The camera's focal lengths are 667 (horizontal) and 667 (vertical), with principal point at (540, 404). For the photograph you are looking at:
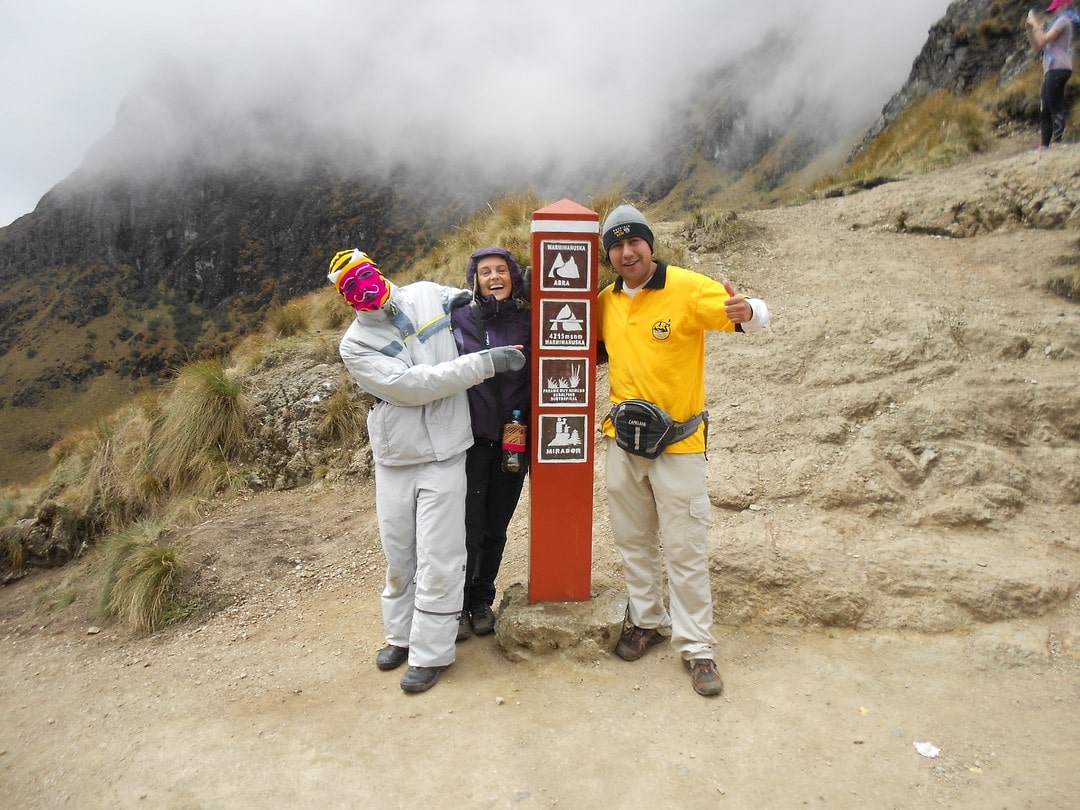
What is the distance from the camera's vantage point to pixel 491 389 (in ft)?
11.6

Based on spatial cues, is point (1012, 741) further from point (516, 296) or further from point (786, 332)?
point (786, 332)

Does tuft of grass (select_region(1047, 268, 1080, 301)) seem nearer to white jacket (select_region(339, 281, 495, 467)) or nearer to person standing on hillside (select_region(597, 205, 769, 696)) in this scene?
person standing on hillside (select_region(597, 205, 769, 696))

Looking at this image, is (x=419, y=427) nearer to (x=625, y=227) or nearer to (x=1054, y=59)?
(x=625, y=227)

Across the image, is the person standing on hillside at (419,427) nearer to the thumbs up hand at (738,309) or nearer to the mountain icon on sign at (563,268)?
the mountain icon on sign at (563,268)

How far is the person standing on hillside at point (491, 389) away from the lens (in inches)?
135

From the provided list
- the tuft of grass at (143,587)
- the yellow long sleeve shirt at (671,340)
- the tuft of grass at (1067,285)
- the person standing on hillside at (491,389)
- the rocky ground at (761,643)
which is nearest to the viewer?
the rocky ground at (761,643)

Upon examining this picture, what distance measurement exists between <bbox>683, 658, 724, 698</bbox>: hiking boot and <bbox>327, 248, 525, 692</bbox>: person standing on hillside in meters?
1.22

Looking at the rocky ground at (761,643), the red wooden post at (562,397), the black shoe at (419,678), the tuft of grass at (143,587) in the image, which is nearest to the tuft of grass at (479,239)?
the rocky ground at (761,643)

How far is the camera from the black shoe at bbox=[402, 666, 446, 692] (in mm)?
3349

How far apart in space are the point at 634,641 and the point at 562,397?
1.35 meters

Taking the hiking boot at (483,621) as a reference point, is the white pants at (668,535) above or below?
above

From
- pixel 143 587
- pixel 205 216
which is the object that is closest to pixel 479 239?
pixel 143 587

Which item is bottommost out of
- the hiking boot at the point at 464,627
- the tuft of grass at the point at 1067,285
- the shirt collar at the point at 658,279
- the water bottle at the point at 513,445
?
the hiking boot at the point at 464,627

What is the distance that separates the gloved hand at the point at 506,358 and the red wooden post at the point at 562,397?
0.17 metres
